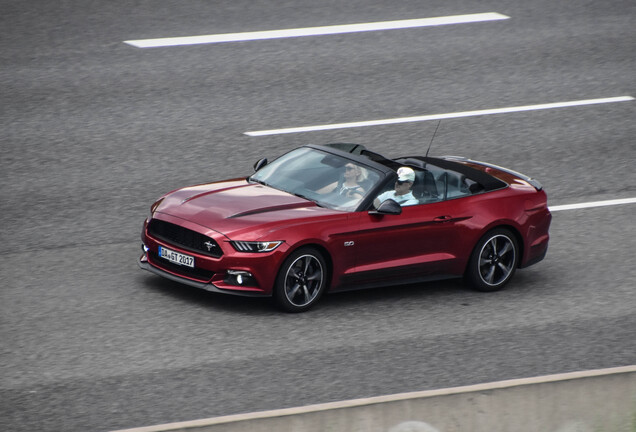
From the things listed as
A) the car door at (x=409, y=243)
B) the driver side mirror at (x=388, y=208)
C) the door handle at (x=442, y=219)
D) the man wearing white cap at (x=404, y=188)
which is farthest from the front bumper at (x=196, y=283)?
the door handle at (x=442, y=219)

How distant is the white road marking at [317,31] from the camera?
1734 centimetres

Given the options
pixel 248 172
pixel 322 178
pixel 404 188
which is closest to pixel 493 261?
pixel 404 188

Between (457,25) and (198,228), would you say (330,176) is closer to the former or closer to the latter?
(198,228)

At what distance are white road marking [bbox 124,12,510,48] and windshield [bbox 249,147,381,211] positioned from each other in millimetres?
6947

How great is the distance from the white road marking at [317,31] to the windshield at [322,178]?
6.95m

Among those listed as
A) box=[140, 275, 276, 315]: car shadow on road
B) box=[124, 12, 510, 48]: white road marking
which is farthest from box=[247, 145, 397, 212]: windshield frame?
box=[124, 12, 510, 48]: white road marking

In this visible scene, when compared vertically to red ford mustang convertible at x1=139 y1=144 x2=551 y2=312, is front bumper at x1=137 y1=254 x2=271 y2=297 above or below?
below

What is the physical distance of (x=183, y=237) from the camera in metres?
9.59

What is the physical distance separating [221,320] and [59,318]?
146 cm

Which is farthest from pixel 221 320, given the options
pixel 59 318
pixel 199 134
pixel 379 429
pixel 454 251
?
pixel 199 134

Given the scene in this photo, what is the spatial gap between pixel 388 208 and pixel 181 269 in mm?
2067

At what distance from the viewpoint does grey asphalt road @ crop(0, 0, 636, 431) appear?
829cm

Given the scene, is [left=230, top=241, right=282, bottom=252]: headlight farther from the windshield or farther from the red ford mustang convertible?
the windshield

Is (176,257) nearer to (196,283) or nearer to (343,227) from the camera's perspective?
(196,283)
